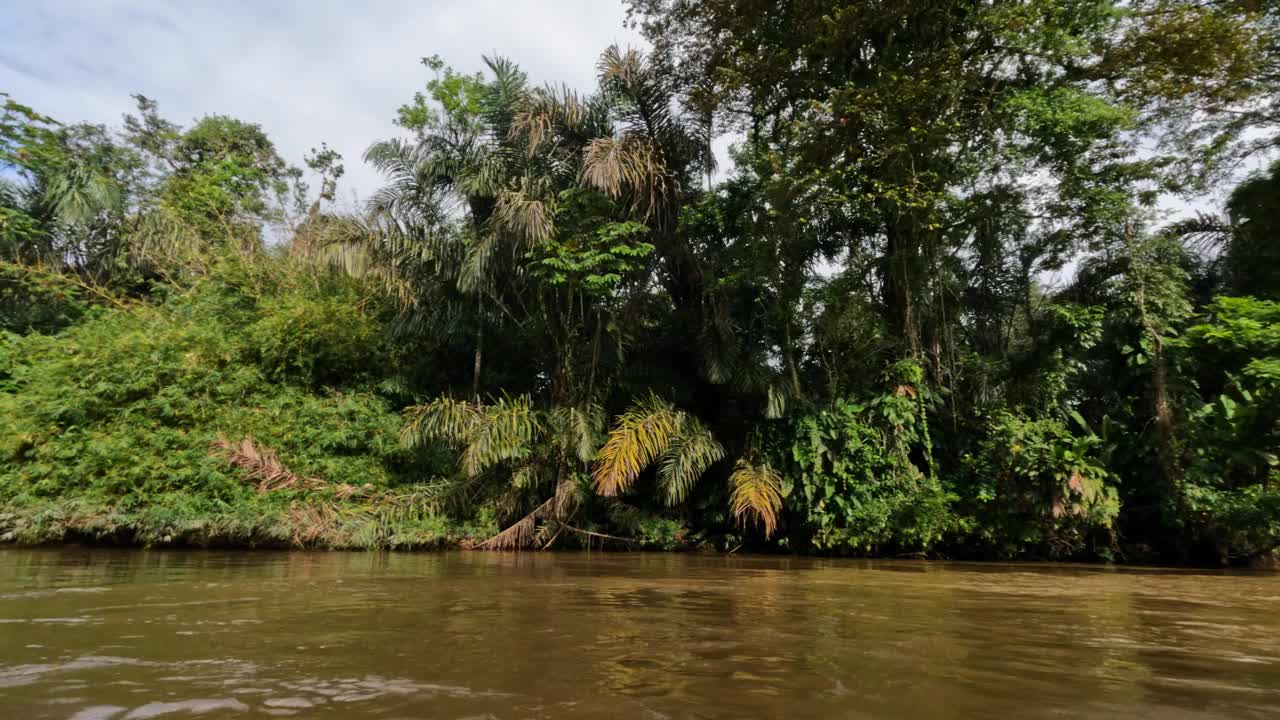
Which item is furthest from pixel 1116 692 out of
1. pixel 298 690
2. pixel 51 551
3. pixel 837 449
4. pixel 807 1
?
pixel 51 551

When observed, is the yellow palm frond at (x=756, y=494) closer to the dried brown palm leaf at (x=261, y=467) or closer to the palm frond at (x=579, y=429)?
the palm frond at (x=579, y=429)

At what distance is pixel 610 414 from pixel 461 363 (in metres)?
3.73

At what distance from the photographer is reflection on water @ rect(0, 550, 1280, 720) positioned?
179 centimetres

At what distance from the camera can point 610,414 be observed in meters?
10.1

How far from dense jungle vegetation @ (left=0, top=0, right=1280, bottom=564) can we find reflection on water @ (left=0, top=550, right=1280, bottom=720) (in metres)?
3.78

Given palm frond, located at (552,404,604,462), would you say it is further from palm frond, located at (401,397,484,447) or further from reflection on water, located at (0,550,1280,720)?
reflection on water, located at (0,550,1280,720)

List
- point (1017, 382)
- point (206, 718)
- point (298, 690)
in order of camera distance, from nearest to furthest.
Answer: point (206, 718) < point (298, 690) < point (1017, 382)

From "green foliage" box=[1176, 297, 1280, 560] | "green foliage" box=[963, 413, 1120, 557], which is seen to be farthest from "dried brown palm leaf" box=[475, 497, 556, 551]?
"green foliage" box=[1176, 297, 1280, 560]

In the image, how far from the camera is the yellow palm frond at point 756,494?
8500 millimetres

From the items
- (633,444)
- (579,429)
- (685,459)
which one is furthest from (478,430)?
(685,459)

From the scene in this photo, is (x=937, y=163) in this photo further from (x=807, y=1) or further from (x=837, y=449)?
(x=837, y=449)

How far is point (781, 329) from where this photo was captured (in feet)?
32.7

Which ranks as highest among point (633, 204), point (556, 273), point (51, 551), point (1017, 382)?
point (633, 204)

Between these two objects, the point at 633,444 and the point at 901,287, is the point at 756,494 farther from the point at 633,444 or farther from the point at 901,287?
the point at 901,287
